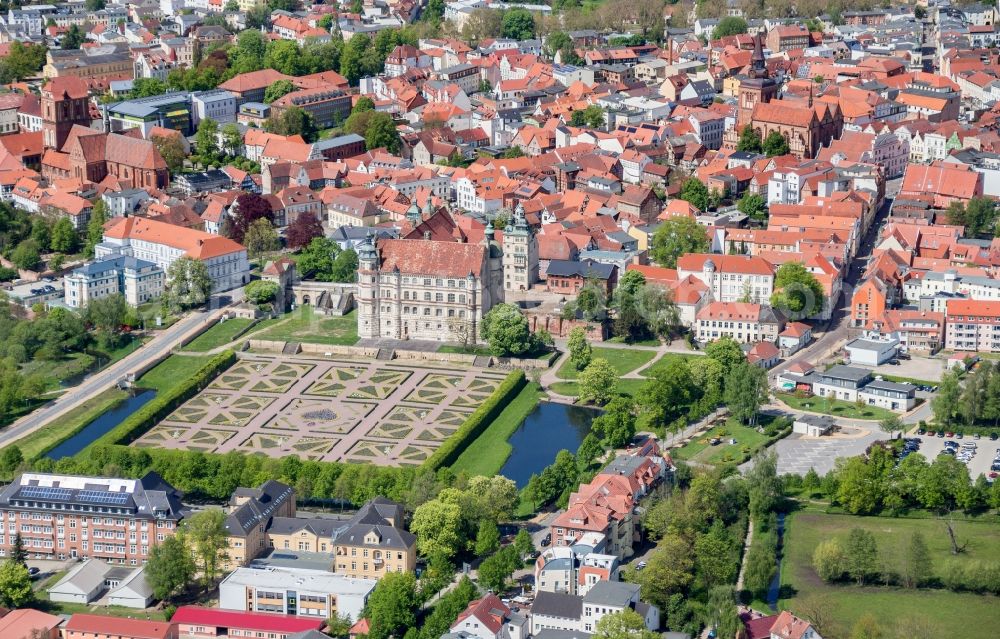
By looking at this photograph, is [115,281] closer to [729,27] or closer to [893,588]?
[893,588]

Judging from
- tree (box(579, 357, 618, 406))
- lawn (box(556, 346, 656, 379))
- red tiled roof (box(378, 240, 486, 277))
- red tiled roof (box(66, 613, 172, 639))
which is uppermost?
red tiled roof (box(378, 240, 486, 277))

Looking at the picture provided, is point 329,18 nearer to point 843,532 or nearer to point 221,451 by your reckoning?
point 221,451

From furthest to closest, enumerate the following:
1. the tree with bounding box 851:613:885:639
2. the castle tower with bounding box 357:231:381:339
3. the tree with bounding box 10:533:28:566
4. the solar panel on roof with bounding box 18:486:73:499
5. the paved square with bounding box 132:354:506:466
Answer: the castle tower with bounding box 357:231:381:339 < the paved square with bounding box 132:354:506:466 < the solar panel on roof with bounding box 18:486:73:499 < the tree with bounding box 10:533:28:566 < the tree with bounding box 851:613:885:639

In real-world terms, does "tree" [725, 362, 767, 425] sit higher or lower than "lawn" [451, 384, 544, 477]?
higher

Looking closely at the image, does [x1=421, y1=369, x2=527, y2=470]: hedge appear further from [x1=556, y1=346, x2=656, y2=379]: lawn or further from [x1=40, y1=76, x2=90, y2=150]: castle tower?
[x1=40, y1=76, x2=90, y2=150]: castle tower

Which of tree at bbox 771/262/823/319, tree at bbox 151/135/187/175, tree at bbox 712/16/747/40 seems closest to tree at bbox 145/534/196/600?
tree at bbox 771/262/823/319

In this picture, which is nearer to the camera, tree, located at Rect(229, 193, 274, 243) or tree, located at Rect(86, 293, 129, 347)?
tree, located at Rect(86, 293, 129, 347)

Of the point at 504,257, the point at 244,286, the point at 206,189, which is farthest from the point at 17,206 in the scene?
the point at 504,257
